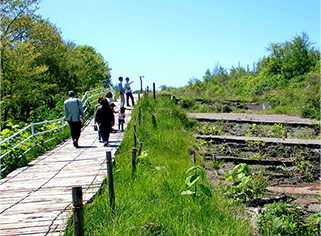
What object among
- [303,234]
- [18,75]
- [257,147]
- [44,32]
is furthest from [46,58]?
[303,234]

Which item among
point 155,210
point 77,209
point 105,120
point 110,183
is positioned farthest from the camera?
point 105,120

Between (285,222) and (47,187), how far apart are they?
450 centimetres

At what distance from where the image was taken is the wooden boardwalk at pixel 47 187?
195 inches

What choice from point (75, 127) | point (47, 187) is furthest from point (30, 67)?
point (47, 187)

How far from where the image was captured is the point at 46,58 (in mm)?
31422

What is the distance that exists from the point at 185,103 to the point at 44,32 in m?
13.3

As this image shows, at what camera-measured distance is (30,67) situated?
987 inches

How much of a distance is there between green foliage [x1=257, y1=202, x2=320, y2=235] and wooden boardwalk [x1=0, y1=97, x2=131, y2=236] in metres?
3.18

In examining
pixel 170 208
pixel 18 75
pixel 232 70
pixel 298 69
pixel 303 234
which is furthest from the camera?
pixel 232 70

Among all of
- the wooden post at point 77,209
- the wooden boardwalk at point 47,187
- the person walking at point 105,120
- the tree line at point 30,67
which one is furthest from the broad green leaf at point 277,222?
the tree line at point 30,67

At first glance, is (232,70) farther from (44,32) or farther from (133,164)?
(133,164)

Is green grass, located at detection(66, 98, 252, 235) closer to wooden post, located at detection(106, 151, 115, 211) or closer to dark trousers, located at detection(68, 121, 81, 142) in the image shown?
wooden post, located at detection(106, 151, 115, 211)

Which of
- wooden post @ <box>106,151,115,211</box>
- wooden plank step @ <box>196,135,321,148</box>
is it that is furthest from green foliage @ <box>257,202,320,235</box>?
wooden plank step @ <box>196,135,321,148</box>

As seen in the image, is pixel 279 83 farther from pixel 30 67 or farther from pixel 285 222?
pixel 285 222
